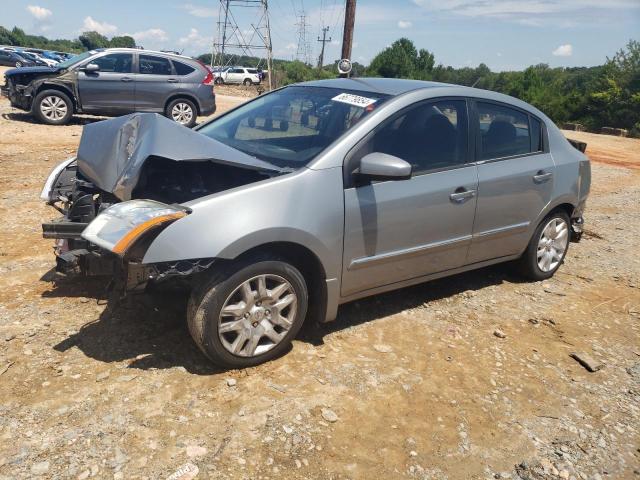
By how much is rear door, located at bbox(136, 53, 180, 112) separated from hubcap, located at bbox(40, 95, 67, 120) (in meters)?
1.55

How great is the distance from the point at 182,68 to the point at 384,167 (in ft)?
35.0

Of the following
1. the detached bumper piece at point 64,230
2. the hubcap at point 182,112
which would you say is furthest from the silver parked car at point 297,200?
the hubcap at point 182,112

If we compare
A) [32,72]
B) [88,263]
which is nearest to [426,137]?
[88,263]

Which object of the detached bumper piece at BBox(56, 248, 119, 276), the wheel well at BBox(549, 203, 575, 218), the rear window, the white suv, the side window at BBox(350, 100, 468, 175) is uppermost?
the white suv

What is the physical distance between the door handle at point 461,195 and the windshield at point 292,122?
851mm

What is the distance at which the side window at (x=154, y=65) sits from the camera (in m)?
12.2

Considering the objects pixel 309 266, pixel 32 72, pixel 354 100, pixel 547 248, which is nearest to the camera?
pixel 309 266

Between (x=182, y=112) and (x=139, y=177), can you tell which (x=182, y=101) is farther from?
(x=139, y=177)

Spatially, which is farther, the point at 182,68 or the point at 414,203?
the point at 182,68

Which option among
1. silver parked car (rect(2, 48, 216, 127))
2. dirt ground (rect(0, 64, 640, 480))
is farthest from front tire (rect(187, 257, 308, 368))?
silver parked car (rect(2, 48, 216, 127))

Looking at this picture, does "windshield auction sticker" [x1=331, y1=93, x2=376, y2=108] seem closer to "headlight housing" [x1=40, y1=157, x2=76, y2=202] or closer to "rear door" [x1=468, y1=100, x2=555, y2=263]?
"rear door" [x1=468, y1=100, x2=555, y2=263]

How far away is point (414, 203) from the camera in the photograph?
3.65m

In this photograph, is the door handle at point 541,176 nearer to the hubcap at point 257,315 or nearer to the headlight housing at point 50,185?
the hubcap at point 257,315

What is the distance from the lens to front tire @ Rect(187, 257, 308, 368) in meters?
2.96
